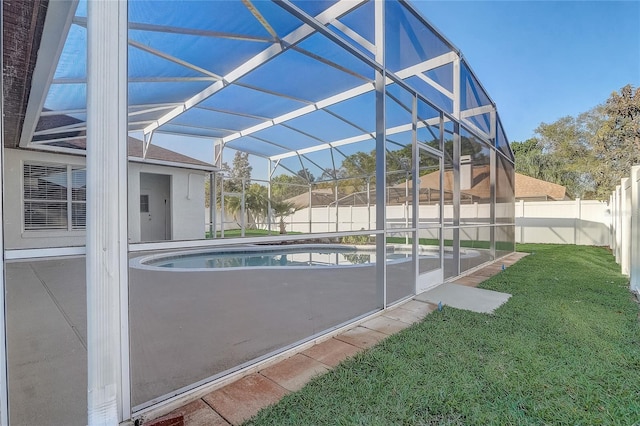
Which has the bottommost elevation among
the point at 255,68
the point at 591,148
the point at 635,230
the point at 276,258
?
the point at 276,258

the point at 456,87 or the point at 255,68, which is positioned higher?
the point at 255,68

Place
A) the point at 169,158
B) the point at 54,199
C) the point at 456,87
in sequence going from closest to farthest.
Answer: the point at 54,199
the point at 456,87
the point at 169,158

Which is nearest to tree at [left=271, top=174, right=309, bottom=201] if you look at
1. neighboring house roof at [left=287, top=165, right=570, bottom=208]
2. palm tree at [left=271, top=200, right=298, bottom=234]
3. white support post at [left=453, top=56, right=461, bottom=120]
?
palm tree at [left=271, top=200, right=298, bottom=234]

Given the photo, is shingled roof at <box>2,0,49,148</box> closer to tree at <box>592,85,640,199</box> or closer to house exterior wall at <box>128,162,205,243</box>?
house exterior wall at <box>128,162,205,243</box>

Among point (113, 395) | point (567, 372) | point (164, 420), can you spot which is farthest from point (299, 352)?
point (567, 372)

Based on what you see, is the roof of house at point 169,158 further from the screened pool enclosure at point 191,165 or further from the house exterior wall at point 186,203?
the house exterior wall at point 186,203

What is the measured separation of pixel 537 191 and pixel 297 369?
23093 millimetres

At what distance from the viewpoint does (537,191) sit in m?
20.4

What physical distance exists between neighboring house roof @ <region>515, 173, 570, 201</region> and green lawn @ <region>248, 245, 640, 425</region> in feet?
62.1

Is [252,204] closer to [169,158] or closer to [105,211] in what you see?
[169,158]

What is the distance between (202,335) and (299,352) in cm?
103

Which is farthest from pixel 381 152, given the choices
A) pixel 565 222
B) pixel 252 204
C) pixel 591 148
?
pixel 591 148

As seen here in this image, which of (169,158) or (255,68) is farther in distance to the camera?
(169,158)

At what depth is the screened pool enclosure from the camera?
170 centimetres
